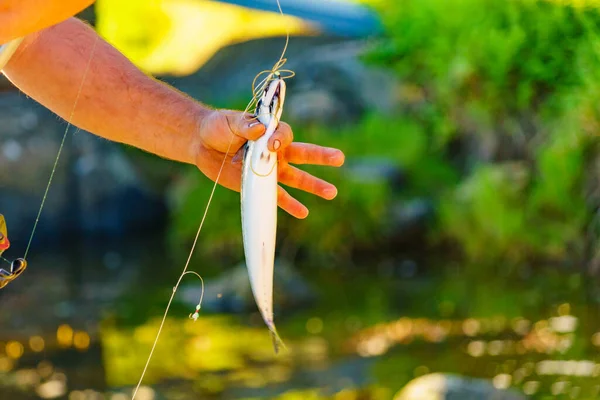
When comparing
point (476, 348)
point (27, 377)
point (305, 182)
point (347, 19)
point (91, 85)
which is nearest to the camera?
point (305, 182)

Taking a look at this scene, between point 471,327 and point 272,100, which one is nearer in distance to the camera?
point 272,100

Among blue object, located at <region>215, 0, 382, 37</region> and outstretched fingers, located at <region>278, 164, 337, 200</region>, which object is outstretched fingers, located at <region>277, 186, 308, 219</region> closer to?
outstretched fingers, located at <region>278, 164, 337, 200</region>

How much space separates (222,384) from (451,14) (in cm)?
503

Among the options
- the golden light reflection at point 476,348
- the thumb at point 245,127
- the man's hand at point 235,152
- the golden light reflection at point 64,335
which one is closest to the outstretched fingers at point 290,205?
the man's hand at point 235,152

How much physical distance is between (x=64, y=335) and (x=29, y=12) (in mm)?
5644

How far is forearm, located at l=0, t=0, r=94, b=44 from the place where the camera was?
147cm

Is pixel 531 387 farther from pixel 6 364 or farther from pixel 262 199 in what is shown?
pixel 262 199

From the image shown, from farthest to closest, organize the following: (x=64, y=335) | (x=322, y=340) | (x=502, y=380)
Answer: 1. (x=64, y=335)
2. (x=322, y=340)
3. (x=502, y=380)

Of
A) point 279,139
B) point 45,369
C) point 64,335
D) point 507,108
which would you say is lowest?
point 279,139

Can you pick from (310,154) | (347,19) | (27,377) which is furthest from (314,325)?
(310,154)

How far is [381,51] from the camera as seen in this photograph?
33.6ft

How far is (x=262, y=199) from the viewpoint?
1638 mm

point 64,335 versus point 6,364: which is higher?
point 64,335

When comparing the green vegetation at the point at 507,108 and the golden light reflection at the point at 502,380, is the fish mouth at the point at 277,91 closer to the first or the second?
the golden light reflection at the point at 502,380
